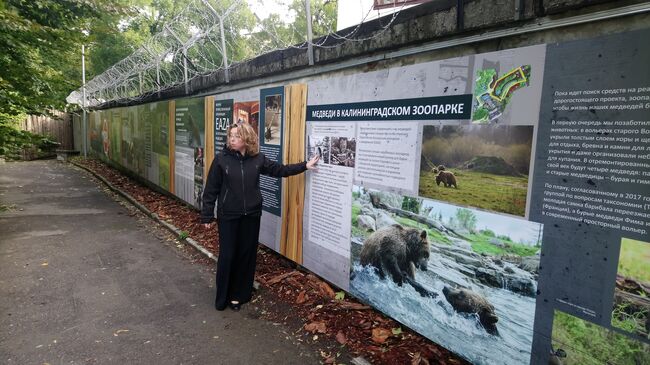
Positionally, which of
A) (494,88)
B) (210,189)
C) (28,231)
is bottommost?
(28,231)

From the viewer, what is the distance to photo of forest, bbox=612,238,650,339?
2006 mm

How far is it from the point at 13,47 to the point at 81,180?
29.4ft

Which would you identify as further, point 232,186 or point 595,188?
point 232,186

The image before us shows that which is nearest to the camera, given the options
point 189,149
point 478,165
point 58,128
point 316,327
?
point 478,165

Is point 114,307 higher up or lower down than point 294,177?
lower down

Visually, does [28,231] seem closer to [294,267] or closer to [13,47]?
[13,47]

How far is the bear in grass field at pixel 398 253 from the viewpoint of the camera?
10.8 ft

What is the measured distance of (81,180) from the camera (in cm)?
1447

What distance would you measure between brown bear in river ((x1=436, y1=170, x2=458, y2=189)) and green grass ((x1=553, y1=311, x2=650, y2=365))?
41.6 inches

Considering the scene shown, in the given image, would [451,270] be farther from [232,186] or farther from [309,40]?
[309,40]

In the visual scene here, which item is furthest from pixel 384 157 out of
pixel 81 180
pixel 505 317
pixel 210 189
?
pixel 81 180

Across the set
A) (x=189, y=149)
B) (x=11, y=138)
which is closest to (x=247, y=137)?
(x=189, y=149)

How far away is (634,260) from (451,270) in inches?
47.9

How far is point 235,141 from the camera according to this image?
414 cm
